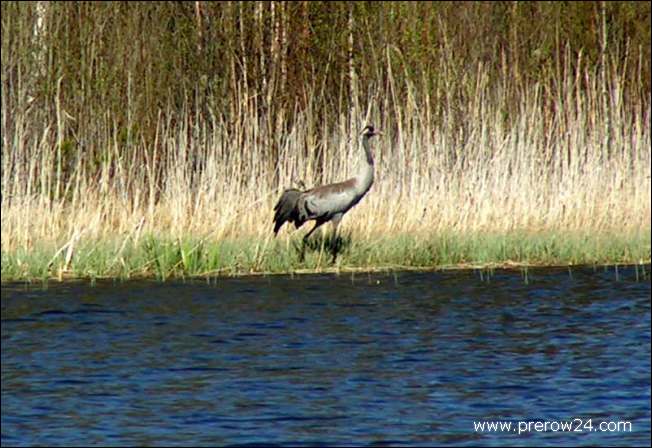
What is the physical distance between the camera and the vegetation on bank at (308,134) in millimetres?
11805

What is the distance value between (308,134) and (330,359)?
551cm

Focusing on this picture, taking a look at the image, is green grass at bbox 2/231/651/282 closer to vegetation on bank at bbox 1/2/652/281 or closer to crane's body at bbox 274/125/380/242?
vegetation on bank at bbox 1/2/652/281

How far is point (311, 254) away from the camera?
11672 mm

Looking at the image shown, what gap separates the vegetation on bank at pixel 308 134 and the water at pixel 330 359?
0.53m

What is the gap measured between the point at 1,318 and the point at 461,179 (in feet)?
15.4

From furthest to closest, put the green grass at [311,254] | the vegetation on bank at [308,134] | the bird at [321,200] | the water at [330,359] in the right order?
the vegetation on bank at [308,134] < the bird at [321,200] < the green grass at [311,254] < the water at [330,359]

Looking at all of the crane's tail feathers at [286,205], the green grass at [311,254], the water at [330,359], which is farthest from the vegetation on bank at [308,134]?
the water at [330,359]

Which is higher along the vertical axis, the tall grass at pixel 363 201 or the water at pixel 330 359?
the tall grass at pixel 363 201

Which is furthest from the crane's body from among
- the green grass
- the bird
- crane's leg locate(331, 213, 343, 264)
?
the green grass

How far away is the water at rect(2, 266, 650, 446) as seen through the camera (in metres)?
6.42

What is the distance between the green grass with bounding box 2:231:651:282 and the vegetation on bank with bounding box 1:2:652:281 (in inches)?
0.7

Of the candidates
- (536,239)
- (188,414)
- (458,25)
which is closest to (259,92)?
(458,25)

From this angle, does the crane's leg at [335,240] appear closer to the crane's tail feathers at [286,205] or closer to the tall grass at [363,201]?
the tall grass at [363,201]

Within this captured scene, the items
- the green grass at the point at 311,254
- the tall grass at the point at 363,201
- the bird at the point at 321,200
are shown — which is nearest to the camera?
the green grass at the point at 311,254
